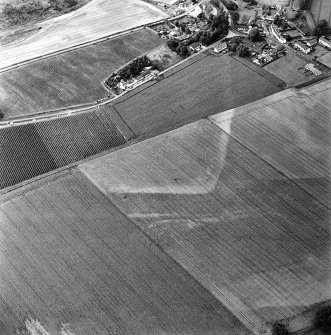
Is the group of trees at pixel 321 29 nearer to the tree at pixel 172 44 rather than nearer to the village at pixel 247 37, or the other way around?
the village at pixel 247 37

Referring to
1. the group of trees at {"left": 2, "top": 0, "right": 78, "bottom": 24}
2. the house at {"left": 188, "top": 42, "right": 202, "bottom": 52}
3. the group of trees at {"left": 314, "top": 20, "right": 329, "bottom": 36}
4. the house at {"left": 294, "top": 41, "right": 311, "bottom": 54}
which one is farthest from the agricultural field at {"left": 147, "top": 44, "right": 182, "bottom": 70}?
the group of trees at {"left": 2, "top": 0, "right": 78, "bottom": 24}

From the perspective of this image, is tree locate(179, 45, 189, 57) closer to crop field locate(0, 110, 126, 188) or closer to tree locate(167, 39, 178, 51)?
tree locate(167, 39, 178, 51)

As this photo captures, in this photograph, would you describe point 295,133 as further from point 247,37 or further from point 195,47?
point 195,47

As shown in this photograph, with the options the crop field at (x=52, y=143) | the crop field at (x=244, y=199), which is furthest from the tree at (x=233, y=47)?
the crop field at (x=52, y=143)

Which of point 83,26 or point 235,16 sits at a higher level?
point 235,16

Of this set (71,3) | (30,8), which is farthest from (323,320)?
(30,8)
